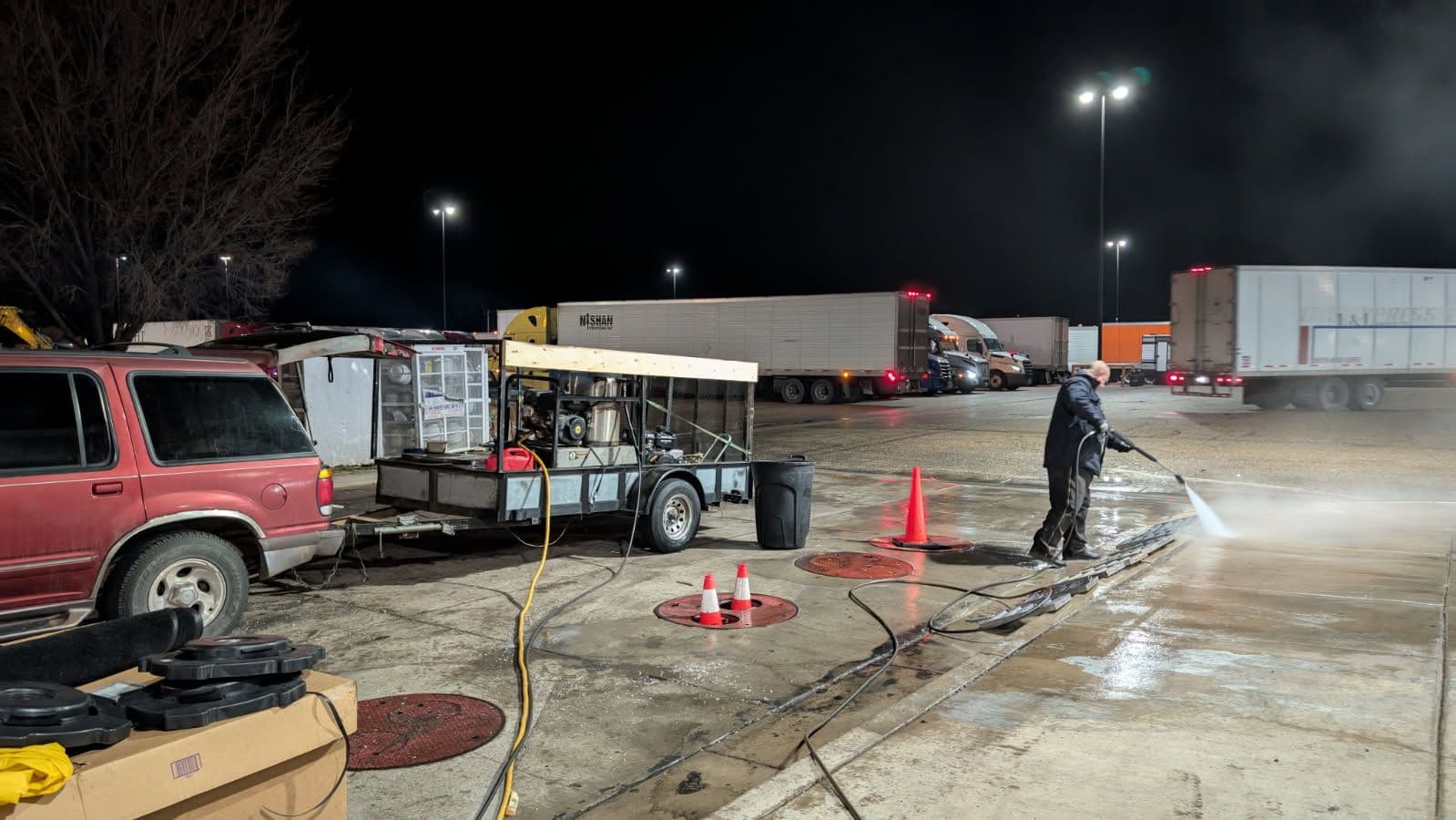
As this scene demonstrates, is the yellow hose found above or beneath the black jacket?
beneath

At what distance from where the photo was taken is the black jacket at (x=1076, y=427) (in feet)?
28.7

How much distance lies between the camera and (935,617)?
267 inches

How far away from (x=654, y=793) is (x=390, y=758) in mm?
1245

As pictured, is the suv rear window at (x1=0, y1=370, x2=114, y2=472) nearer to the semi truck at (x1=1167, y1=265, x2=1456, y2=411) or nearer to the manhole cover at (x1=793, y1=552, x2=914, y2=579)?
the manhole cover at (x1=793, y1=552, x2=914, y2=579)

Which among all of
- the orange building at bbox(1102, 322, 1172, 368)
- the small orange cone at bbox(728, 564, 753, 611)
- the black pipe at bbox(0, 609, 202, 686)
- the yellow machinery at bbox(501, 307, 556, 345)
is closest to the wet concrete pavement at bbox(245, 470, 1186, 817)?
the small orange cone at bbox(728, 564, 753, 611)

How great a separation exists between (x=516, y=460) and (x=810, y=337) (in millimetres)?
25669

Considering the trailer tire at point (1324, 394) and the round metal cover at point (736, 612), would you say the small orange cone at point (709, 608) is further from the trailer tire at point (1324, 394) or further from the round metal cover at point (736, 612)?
the trailer tire at point (1324, 394)

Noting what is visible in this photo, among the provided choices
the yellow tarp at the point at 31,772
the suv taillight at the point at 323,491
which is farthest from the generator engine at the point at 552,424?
the yellow tarp at the point at 31,772

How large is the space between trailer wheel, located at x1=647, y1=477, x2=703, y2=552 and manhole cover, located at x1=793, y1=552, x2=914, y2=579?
3.83 ft

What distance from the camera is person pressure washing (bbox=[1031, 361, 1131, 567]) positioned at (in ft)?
28.8

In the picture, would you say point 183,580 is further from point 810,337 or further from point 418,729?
point 810,337

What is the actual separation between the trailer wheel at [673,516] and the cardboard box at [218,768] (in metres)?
5.95

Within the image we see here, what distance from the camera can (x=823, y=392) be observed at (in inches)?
1314

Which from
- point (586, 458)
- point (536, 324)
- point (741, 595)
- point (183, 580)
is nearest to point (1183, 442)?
point (586, 458)
